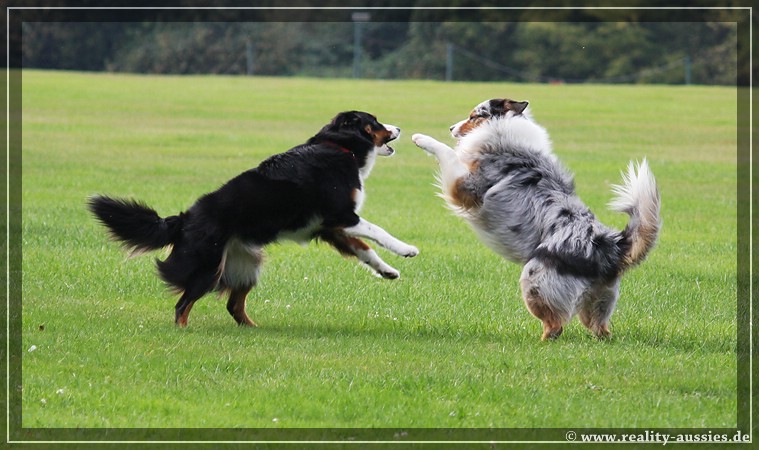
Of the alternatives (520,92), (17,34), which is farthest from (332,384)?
(17,34)

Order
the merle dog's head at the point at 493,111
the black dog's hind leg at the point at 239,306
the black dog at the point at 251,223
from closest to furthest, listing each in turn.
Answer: the black dog at the point at 251,223
the black dog's hind leg at the point at 239,306
the merle dog's head at the point at 493,111

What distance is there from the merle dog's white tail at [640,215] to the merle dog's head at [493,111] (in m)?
1.23

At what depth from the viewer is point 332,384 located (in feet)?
19.3

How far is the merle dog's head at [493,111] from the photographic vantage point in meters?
7.84

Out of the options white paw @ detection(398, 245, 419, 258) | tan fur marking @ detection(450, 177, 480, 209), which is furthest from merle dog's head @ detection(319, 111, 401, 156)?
white paw @ detection(398, 245, 419, 258)

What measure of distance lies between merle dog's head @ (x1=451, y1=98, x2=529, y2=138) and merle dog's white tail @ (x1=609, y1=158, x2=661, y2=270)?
48.4 inches

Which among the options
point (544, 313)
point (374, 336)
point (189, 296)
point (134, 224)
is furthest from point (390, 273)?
point (134, 224)

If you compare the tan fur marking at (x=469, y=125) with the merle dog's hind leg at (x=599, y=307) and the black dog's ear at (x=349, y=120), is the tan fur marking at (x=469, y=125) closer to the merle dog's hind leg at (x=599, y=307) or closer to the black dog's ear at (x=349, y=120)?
the black dog's ear at (x=349, y=120)

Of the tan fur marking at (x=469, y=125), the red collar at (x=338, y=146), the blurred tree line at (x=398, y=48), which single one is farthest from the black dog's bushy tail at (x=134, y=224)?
the blurred tree line at (x=398, y=48)

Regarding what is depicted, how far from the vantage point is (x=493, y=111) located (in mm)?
7883

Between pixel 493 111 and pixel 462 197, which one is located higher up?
pixel 493 111

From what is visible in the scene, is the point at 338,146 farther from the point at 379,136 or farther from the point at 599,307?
the point at 599,307

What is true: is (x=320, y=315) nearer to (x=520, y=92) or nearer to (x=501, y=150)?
(x=501, y=150)

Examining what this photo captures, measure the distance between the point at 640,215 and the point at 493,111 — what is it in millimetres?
1573
